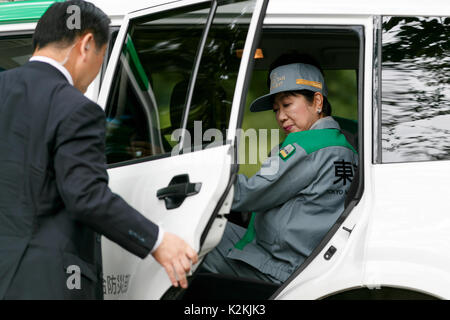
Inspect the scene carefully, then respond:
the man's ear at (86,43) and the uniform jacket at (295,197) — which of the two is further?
the uniform jacket at (295,197)

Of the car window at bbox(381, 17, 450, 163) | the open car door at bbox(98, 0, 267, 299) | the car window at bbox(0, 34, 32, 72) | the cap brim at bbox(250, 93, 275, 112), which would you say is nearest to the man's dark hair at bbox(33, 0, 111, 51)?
the open car door at bbox(98, 0, 267, 299)

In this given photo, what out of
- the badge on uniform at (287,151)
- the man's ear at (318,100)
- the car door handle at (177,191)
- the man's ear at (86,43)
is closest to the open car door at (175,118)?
the car door handle at (177,191)

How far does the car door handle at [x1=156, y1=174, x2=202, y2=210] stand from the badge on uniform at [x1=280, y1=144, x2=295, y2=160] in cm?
56

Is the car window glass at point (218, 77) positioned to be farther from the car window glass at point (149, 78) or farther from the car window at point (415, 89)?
the car window at point (415, 89)

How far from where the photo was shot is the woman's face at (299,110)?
8.50 ft

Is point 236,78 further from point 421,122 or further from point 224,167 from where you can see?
point 421,122

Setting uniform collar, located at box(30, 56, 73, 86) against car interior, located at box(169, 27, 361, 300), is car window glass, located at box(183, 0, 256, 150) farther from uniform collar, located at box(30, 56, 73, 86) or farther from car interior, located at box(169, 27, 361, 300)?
uniform collar, located at box(30, 56, 73, 86)

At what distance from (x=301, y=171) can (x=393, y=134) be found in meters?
0.43

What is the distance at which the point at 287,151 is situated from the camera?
2254 millimetres

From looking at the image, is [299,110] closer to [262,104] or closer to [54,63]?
[262,104]

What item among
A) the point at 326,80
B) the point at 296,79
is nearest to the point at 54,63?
the point at 296,79

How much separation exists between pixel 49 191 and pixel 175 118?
30.0 inches

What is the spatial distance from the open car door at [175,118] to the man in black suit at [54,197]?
0.20m

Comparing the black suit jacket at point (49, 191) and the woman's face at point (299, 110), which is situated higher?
the woman's face at point (299, 110)
